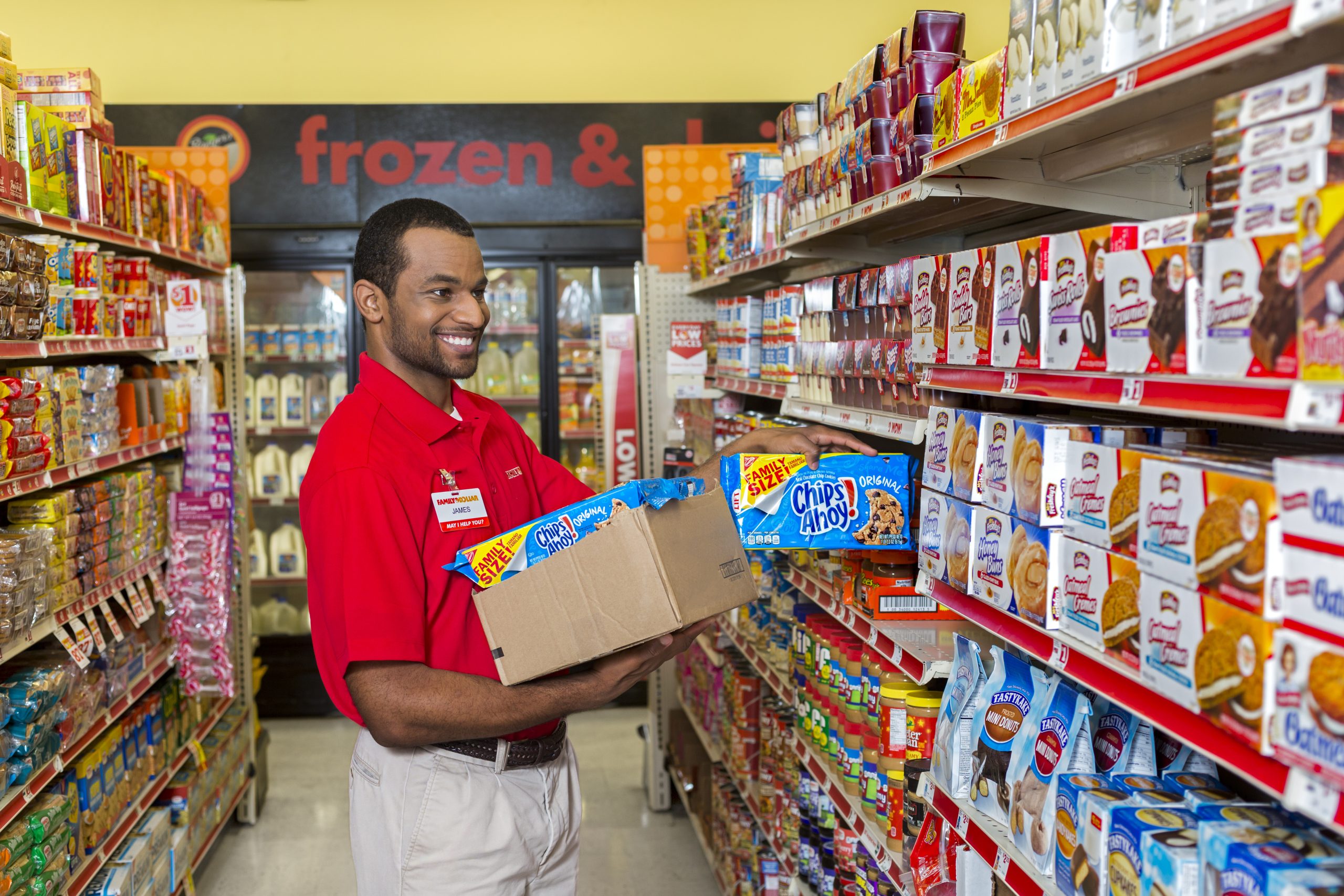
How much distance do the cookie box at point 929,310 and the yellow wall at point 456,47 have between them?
4.87 m

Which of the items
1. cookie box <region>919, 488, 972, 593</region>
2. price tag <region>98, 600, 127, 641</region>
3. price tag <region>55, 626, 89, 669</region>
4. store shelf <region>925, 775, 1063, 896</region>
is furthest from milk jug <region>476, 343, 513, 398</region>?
store shelf <region>925, 775, 1063, 896</region>

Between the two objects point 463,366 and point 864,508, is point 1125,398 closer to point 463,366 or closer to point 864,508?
point 864,508

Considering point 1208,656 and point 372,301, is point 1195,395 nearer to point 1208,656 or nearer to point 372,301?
point 1208,656

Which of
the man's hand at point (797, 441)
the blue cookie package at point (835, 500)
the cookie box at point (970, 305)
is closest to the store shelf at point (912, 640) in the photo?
the blue cookie package at point (835, 500)

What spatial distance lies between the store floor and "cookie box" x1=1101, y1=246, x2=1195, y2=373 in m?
3.42

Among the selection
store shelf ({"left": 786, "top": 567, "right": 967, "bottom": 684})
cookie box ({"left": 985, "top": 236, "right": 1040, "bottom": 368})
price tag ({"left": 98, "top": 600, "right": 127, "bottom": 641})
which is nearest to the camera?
cookie box ({"left": 985, "top": 236, "right": 1040, "bottom": 368})

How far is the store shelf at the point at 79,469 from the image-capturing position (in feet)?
8.81

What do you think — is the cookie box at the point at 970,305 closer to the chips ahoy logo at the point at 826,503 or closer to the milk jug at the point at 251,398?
the chips ahoy logo at the point at 826,503

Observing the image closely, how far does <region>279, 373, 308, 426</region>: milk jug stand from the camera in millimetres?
6617

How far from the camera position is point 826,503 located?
2168 mm

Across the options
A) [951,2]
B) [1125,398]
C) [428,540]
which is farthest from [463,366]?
[951,2]

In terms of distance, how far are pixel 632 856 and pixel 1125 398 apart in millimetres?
3776

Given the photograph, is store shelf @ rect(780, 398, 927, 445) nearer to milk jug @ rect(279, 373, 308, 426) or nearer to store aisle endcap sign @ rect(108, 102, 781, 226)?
store aisle endcap sign @ rect(108, 102, 781, 226)

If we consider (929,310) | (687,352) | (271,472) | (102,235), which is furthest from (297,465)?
(929,310)
